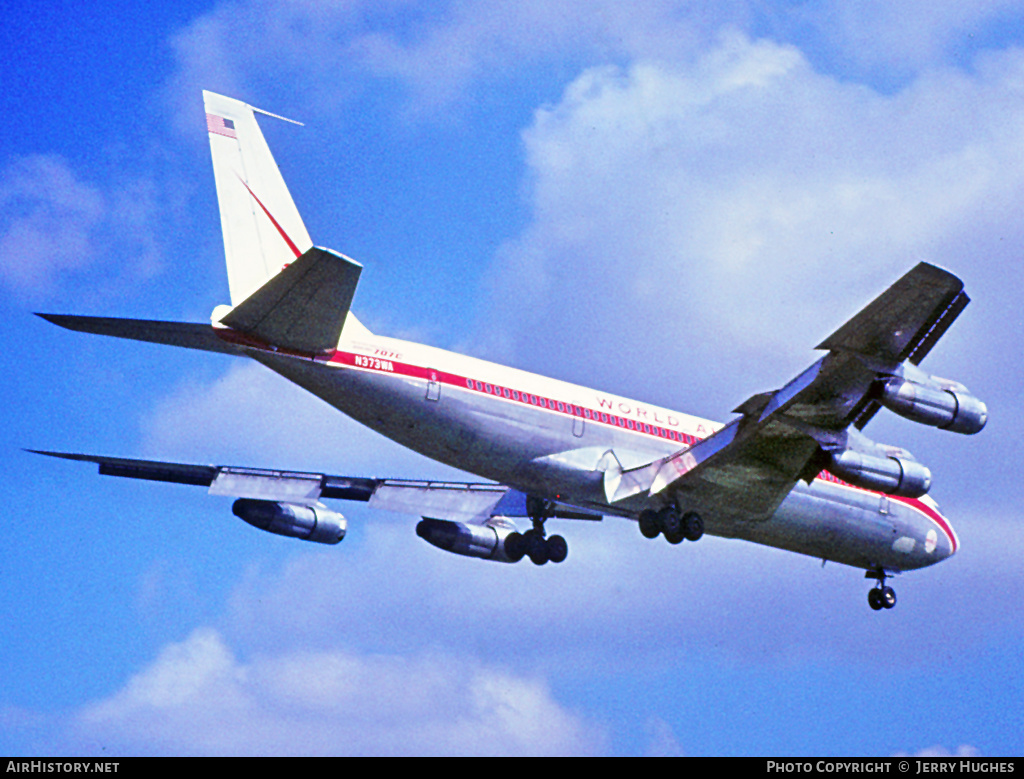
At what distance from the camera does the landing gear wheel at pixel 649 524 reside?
3203cm

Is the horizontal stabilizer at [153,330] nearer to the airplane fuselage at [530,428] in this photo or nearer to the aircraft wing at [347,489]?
the airplane fuselage at [530,428]

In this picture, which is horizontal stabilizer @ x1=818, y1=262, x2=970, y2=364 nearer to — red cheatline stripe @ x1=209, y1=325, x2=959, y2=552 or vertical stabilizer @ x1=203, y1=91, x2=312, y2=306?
red cheatline stripe @ x1=209, y1=325, x2=959, y2=552

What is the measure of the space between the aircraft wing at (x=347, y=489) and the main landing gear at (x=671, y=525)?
3.19 metres

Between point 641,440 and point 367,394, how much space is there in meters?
7.08

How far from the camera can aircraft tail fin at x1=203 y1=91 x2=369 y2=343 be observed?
2662 centimetres

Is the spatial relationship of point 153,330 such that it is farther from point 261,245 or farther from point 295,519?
point 295,519

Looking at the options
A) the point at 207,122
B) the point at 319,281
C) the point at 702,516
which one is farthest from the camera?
the point at 702,516

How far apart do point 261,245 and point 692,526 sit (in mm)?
11791

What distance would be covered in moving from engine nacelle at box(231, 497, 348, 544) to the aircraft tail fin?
624cm

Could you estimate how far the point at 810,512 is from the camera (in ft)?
114

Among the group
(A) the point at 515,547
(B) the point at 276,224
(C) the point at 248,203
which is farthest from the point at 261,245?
(A) the point at 515,547

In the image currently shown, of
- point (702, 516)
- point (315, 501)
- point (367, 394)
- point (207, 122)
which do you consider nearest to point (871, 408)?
point (702, 516)
